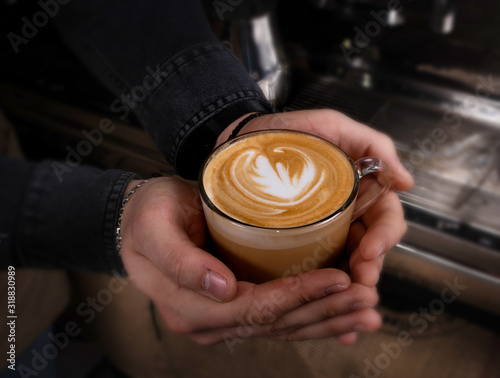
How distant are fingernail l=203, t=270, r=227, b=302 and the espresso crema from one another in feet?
0.24

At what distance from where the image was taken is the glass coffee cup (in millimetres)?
628

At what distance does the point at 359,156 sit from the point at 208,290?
0.34 meters

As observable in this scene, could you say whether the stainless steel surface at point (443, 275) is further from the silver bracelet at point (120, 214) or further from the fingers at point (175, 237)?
the silver bracelet at point (120, 214)

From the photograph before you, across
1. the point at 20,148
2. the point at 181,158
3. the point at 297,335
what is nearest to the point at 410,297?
the point at 297,335

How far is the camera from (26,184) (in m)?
1.04

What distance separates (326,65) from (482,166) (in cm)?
45

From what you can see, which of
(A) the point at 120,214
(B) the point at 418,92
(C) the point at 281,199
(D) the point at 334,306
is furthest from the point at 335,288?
(B) the point at 418,92

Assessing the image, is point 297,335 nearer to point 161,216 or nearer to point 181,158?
point 161,216

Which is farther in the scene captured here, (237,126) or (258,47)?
(258,47)

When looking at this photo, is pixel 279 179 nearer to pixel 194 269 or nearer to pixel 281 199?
pixel 281 199

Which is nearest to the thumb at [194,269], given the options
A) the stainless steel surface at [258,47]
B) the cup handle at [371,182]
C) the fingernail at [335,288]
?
the fingernail at [335,288]

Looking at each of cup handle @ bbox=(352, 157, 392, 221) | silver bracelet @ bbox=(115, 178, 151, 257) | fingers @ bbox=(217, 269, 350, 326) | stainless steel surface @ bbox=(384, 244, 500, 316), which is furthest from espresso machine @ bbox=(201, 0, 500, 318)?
silver bracelet @ bbox=(115, 178, 151, 257)

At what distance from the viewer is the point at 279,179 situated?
0.70m

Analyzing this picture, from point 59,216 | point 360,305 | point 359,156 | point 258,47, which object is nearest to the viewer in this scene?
point 360,305
